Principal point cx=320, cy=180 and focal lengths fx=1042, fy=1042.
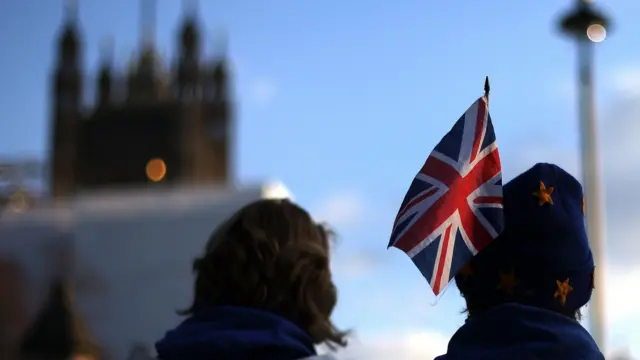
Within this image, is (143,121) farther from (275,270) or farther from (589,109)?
(275,270)

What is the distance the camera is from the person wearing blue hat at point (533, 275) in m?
1.71

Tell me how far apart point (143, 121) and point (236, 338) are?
1955 inches

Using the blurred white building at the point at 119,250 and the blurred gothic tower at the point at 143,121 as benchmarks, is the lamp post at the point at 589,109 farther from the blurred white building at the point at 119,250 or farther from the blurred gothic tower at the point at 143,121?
the blurred gothic tower at the point at 143,121

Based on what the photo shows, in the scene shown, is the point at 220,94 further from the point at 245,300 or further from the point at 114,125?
the point at 245,300

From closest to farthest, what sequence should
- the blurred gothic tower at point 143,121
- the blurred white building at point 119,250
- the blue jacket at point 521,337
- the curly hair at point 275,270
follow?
1. the blue jacket at point 521,337
2. the curly hair at point 275,270
3. the blurred white building at point 119,250
4. the blurred gothic tower at point 143,121

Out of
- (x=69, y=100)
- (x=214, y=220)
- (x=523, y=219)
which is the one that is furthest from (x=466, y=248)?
(x=69, y=100)

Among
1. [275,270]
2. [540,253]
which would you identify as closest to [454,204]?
[540,253]

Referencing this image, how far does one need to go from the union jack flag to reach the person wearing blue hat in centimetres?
6

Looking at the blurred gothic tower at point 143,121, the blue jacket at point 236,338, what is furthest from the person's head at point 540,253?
the blurred gothic tower at point 143,121

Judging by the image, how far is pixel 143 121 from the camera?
5088 centimetres

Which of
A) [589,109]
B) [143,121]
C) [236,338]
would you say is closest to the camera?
[236,338]

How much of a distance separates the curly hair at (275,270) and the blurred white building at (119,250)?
69.9ft

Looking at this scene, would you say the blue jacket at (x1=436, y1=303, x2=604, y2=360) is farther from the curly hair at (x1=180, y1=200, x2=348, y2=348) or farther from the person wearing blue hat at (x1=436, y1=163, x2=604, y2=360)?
the curly hair at (x1=180, y1=200, x2=348, y2=348)

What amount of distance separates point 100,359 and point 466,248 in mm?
25539
